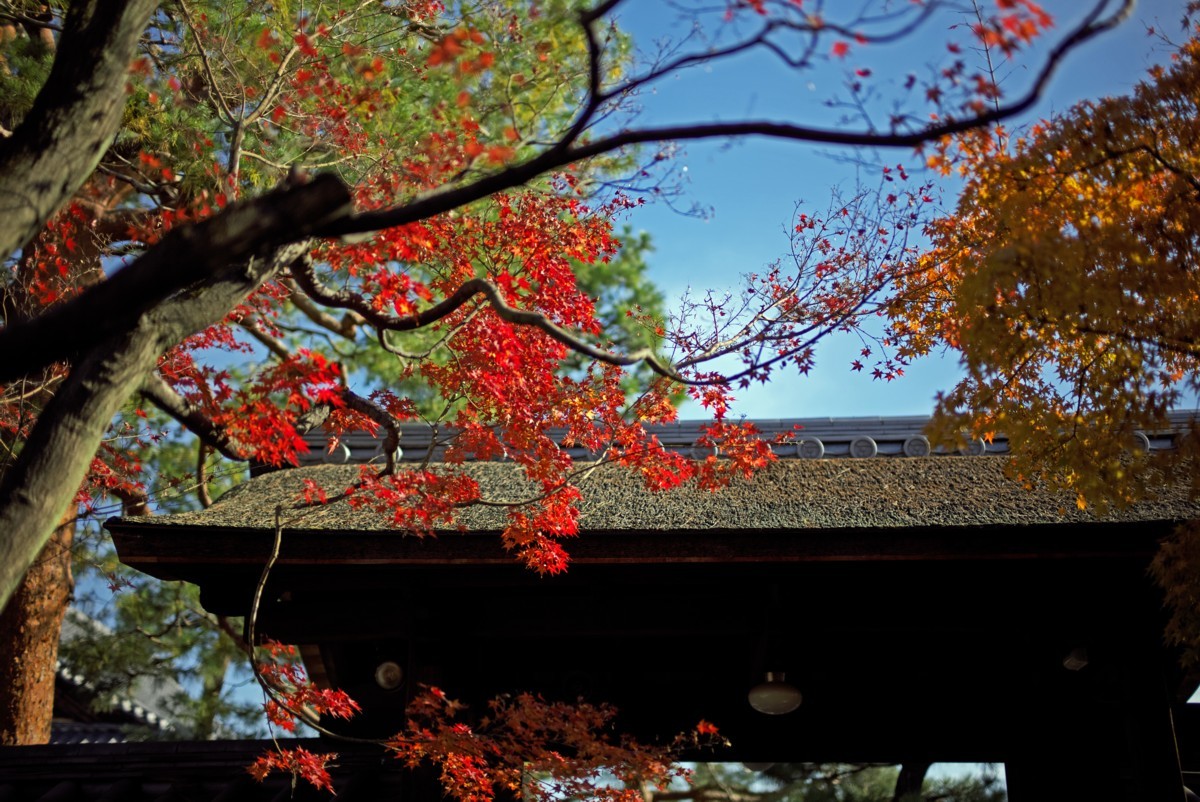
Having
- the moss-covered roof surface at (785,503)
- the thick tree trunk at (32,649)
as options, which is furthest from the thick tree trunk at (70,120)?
the thick tree trunk at (32,649)

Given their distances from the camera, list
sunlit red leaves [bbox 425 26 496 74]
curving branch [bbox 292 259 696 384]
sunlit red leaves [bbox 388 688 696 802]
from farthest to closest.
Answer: sunlit red leaves [bbox 388 688 696 802] < sunlit red leaves [bbox 425 26 496 74] < curving branch [bbox 292 259 696 384]

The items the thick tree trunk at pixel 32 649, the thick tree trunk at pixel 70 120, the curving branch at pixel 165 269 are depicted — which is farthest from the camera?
the thick tree trunk at pixel 32 649

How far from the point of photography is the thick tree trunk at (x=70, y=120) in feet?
10.6

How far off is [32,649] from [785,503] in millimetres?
7281

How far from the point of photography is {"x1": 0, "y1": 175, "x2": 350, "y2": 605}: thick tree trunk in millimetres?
2875

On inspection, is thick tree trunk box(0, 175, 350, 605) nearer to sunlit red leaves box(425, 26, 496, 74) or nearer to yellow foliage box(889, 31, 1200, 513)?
sunlit red leaves box(425, 26, 496, 74)

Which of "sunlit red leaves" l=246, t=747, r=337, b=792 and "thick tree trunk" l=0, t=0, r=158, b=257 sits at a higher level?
"thick tree trunk" l=0, t=0, r=158, b=257

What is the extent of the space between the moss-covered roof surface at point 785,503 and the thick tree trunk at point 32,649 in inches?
140

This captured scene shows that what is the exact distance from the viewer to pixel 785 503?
21.9 feet

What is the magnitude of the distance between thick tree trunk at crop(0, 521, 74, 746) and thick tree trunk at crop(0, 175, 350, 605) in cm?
741

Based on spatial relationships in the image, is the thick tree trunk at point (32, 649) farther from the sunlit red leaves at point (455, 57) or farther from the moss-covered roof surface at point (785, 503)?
the sunlit red leaves at point (455, 57)

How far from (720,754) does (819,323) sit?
3.07 meters

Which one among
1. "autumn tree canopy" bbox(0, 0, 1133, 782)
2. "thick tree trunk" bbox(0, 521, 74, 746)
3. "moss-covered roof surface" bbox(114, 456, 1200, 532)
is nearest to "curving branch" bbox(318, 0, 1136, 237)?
"autumn tree canopy" bbox(0, 0, 1133, 782)

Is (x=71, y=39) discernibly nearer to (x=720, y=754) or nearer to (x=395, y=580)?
(x=395, y=580)
